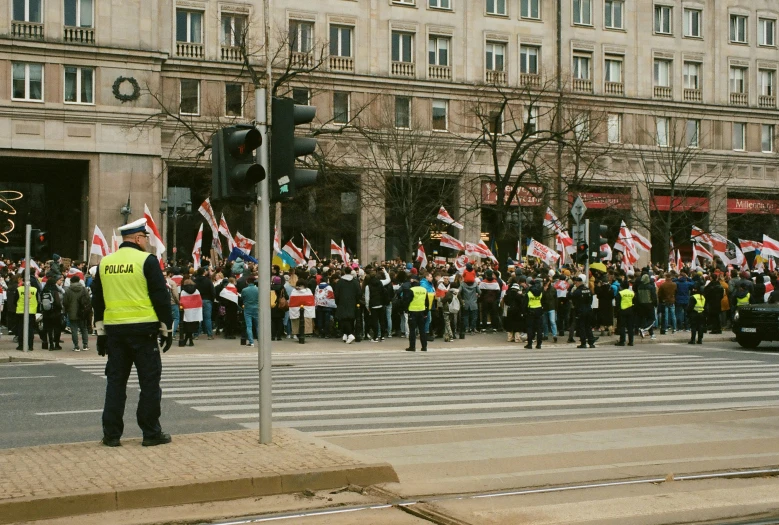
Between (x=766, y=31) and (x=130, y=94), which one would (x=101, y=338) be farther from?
(x=766, y=31)

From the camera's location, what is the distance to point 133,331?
9281mm

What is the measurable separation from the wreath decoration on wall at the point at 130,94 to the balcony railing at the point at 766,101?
38.3 meters

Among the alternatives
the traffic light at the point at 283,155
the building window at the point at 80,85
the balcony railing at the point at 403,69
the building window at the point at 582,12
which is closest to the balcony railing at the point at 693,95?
the building window at the point at 582,12

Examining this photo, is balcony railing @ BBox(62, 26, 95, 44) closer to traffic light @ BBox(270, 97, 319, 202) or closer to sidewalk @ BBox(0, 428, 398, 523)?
traffic light @ BBox(270, 97, 319, 202)

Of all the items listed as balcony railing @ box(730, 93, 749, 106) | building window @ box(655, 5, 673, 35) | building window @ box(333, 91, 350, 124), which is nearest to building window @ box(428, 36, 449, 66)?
building window @ box(333, 91, 350, 124)

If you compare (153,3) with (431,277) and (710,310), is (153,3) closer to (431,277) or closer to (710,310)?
(431,277)

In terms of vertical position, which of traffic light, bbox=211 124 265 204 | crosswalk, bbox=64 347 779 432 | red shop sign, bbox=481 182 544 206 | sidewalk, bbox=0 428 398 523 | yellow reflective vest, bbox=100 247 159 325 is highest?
red shop sign, bbox=481 182 544 206

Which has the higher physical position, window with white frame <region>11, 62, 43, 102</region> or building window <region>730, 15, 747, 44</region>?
building window <region>730, 15, 747, 44</region>

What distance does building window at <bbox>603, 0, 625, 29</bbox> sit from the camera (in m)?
59.8

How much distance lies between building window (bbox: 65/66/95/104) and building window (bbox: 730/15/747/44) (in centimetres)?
3839

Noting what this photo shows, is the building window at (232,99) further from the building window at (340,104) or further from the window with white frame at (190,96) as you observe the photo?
the building window at (340,104)

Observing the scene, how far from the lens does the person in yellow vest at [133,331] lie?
9273mm

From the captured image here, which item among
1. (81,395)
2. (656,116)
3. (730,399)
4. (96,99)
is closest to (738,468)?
(730,399)

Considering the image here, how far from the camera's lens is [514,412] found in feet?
43.8
